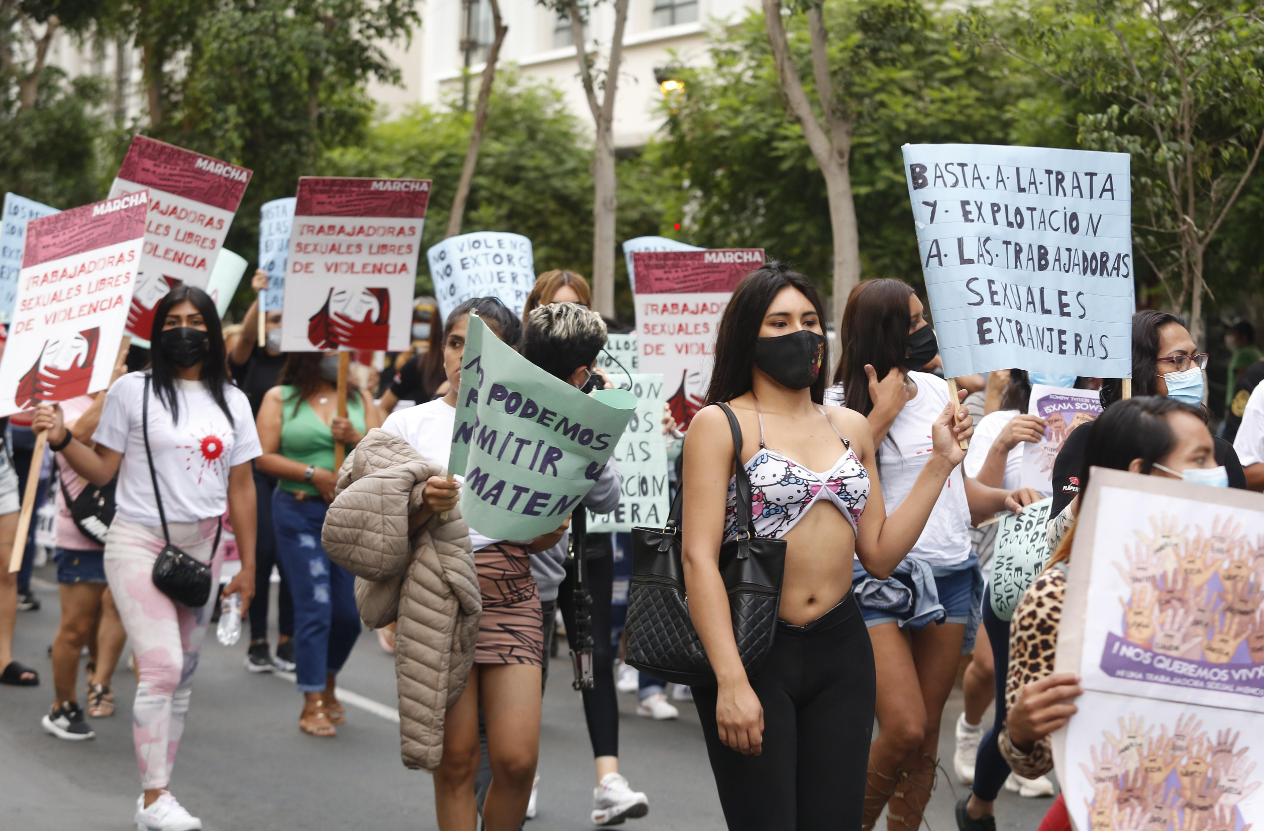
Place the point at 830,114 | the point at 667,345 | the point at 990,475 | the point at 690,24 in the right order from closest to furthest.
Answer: the point at 990,475 → the point at 667,345 → the point at 830,114 → the point at 690,24

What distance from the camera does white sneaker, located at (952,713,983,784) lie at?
5797 mm

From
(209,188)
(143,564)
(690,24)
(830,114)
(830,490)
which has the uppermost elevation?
(690,24)

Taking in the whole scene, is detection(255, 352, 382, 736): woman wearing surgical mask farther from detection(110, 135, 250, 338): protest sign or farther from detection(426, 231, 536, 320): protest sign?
detection(426, 231, 536, 320): protest sign

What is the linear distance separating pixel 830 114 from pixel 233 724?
604cm

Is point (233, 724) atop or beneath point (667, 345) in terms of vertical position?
beneath

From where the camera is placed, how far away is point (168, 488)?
5281 mm

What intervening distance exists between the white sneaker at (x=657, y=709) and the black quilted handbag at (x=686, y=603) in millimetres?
3947

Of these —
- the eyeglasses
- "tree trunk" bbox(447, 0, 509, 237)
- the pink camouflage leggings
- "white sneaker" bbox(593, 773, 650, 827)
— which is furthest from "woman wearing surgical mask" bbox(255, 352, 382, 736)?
"tree trunk" bbox(447, 0, 509, 237)

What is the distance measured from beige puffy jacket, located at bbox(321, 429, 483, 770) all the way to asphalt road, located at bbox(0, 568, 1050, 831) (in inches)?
65.0

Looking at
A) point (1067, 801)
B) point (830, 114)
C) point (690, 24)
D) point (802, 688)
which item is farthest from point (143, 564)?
point (690, 24)

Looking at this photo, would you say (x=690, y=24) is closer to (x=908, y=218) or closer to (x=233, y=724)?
(x=908, y=218)

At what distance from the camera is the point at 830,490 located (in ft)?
11.1

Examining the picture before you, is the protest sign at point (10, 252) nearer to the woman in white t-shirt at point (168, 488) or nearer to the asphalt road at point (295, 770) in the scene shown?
the asphalt road at point (295, 770)

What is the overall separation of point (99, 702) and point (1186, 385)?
536 centimetres
